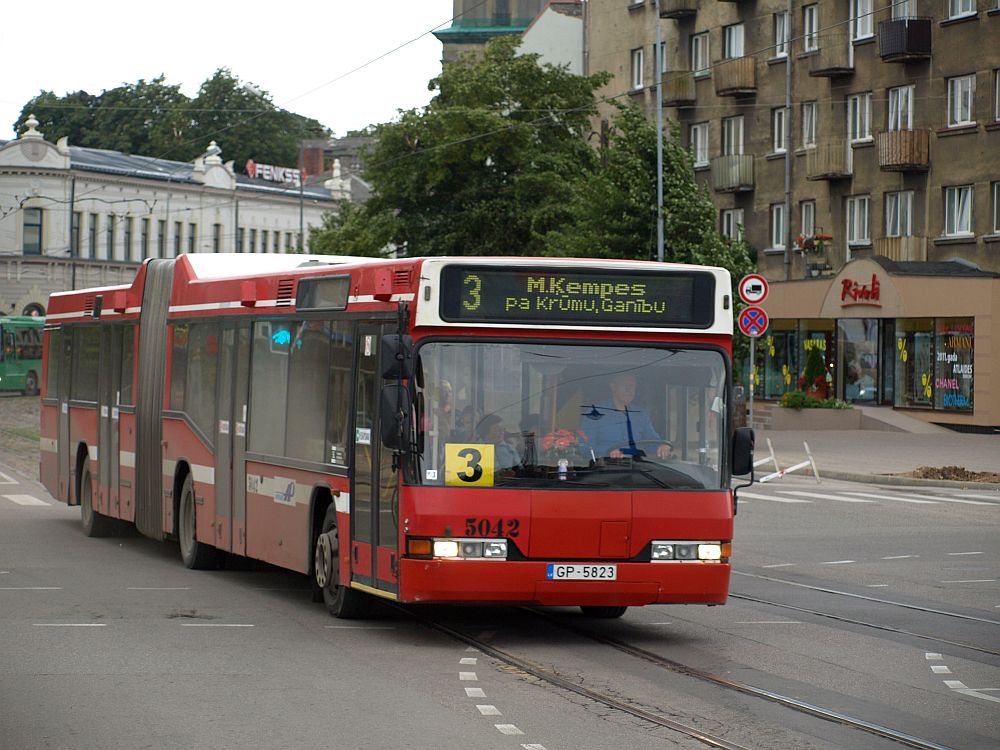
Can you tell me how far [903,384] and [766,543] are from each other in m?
31.1

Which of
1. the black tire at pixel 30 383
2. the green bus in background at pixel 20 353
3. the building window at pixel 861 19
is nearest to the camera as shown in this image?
the building window at pixel 861 19

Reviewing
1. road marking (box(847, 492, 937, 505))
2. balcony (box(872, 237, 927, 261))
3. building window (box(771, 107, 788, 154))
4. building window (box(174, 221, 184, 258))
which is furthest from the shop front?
building window (box(174, 221, 184, 258))

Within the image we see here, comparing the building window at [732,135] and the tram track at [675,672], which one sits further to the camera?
→ the building window at [732,135]

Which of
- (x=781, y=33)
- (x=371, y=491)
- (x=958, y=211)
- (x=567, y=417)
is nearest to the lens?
(x=567, y=417)

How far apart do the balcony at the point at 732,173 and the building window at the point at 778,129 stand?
107 centimetres

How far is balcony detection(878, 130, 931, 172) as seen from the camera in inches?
1964

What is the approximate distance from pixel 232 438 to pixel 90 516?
560 cm

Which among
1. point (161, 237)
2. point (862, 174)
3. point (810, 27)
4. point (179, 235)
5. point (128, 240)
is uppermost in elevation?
point (810, 27)

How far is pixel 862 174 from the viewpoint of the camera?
52906mm

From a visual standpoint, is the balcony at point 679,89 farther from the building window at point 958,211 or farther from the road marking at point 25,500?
the road marking at point 25,500

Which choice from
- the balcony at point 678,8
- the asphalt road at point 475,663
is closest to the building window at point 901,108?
the balcony at point 678,8

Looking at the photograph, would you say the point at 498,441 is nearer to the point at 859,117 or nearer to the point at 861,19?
the point at 859,117

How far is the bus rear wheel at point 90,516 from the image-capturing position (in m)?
20.6

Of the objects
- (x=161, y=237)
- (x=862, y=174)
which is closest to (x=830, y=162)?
(x=862, y=174)
